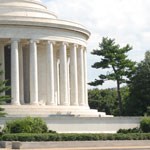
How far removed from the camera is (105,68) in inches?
3656

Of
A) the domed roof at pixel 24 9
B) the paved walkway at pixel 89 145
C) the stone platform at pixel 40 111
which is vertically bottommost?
the paved walkway at pixel 89 145

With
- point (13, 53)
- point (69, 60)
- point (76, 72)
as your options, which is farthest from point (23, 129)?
point (69, 60)

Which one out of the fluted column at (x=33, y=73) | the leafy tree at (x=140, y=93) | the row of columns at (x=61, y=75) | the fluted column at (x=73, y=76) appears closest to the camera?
the row of columns at (x=61, y=75)

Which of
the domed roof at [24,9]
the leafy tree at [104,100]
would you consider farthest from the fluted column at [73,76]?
the leafy tree at [104,100]

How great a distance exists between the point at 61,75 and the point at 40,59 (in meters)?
4.06

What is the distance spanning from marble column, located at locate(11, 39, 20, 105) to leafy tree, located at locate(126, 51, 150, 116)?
20032 mm

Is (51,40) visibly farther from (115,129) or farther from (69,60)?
(115,129)

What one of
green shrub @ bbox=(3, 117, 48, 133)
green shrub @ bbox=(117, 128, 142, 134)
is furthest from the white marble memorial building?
green shrub @ bbox=(3, 117, 48, 133)

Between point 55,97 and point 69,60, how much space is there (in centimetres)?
896

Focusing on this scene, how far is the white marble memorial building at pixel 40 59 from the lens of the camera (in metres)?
76.5

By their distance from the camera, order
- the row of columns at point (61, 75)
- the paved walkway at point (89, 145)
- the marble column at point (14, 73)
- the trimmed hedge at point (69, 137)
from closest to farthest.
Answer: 1. the paved walkway at point (89, 145)
2. the trimmed hedge at point (69, 137)
3. the marble column at point (14, 73)
4. the row of columns at point (61, 75)

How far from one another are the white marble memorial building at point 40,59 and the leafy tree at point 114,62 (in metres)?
6.25

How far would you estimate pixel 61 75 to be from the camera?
8081 centimetres

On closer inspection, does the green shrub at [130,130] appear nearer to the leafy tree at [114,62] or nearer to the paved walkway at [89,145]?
the paved walkway at [89,145]
